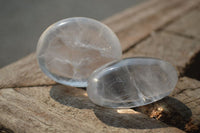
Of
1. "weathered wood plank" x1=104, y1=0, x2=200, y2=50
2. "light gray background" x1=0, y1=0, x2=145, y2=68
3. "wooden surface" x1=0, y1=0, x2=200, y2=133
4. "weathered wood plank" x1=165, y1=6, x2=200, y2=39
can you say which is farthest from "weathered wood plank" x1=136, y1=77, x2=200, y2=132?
"light gray background" x1=0, y1=0, x2=145, y2=68

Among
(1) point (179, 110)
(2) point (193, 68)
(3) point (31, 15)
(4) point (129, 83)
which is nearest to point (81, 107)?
(4) point (129, 83)

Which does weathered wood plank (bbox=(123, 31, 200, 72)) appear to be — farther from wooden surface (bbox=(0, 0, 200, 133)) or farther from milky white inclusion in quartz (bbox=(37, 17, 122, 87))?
milky white inclusion in quartz (bbox=(37, 17, 122, 87))

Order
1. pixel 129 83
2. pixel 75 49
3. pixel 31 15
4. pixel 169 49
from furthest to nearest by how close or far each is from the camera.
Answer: pixel 31 15 → pixel 169 49 → pixel 75 49 → pixel 129 83

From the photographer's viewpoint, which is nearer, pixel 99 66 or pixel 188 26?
pixel 99 66

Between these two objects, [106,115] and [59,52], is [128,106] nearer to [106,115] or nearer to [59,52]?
[106,115]

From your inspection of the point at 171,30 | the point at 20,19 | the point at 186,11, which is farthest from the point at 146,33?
the point at 20,19

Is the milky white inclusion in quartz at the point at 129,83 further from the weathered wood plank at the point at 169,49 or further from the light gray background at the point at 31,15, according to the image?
the light gray background at the point at 31,15

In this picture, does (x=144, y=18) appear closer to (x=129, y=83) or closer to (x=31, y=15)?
(x=129, y=83)
